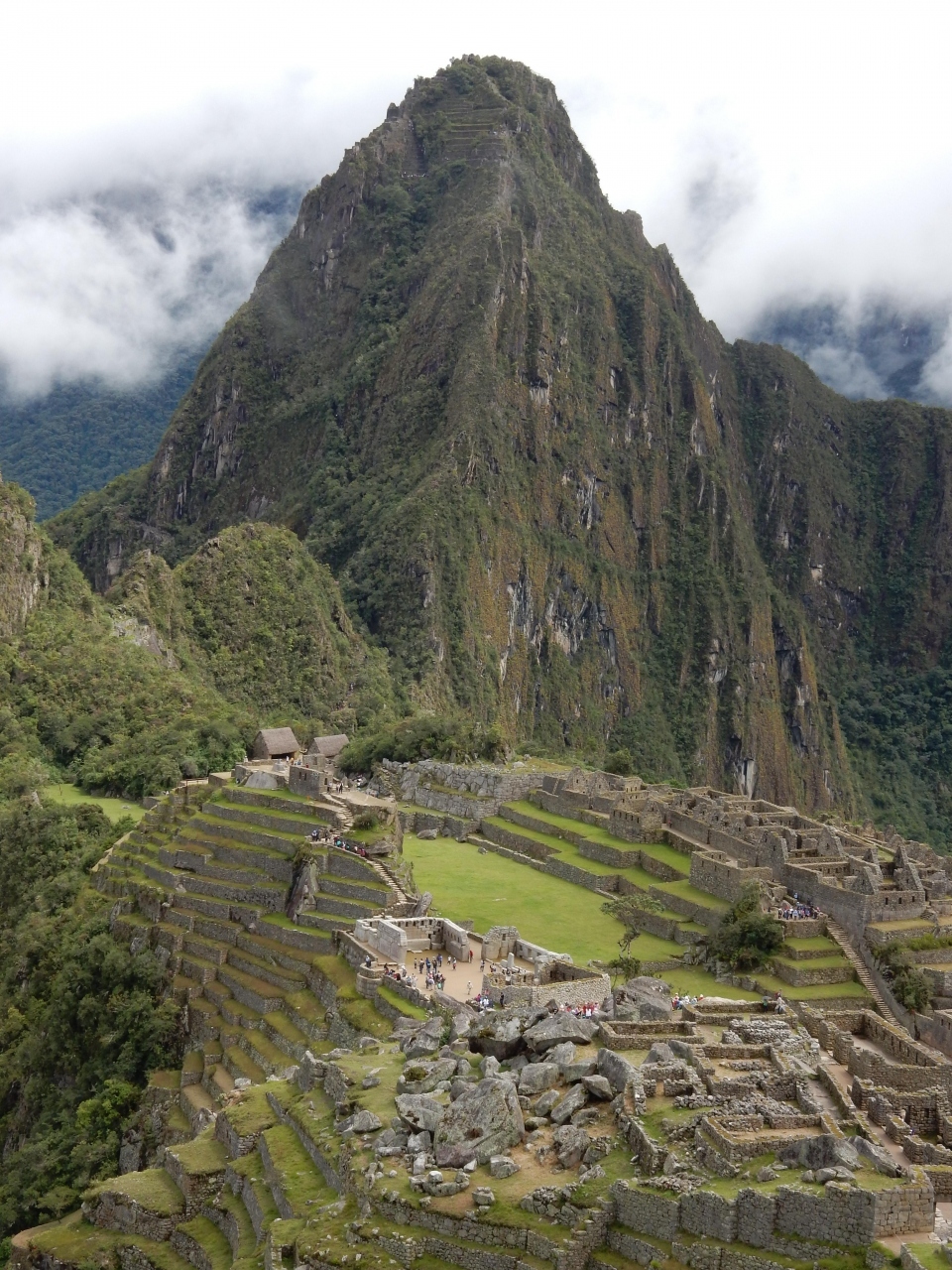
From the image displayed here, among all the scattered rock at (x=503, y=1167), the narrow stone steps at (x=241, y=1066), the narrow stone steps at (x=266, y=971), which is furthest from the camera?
the narrow stone steps at (x=266, y=971)

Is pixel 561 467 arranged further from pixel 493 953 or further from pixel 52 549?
pixel 493 953

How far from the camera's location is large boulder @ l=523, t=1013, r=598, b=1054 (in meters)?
21.2

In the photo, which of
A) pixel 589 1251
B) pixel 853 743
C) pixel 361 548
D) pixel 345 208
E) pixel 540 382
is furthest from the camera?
pixel 853 743

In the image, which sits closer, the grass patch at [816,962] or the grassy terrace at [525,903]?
the grass patch at [816,962]

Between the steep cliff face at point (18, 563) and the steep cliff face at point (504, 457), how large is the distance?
3230 cm

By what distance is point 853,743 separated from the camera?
180250mm

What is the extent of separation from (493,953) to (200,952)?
343 inches

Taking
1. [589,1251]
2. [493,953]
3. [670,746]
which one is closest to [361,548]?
[670,746]

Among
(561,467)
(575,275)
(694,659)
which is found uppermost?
(575,275)

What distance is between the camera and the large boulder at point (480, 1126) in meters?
18.7

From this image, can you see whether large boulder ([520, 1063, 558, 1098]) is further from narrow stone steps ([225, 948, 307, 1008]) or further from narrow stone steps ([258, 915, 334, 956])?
narrow stone steps ([258, 915, 334, 956])

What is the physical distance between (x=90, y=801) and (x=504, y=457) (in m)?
76.4

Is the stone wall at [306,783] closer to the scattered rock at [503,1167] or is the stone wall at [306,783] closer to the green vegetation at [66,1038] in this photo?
the green vegetation at [66,1038]

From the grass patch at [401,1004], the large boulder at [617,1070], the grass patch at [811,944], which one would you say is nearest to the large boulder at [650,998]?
the large boulder at [617,1070]
